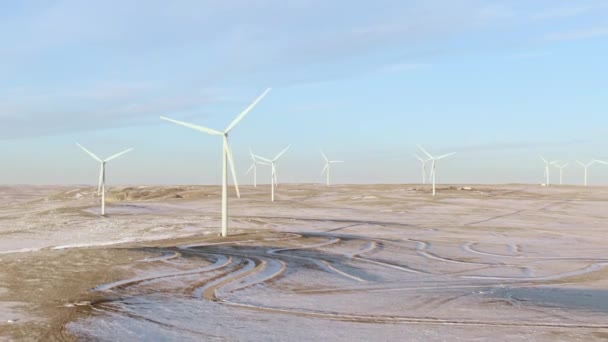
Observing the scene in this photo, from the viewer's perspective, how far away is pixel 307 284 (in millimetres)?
24516

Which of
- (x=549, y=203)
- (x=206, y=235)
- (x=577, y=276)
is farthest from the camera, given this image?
(x=549, y=203)

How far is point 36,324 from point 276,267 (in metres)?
13.6

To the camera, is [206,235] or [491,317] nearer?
[491,317]

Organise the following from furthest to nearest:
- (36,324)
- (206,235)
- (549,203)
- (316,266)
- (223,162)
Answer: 1. (549,203)
2. (206,235)
3. (223,162)
4. (316,266)
5. (36,324)

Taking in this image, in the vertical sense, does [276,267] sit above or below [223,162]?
below

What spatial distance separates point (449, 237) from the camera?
45500 millimetres

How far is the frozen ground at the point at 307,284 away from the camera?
632 inches

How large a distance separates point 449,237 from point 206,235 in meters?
15.8

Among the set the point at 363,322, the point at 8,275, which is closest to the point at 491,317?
the point at 363,322

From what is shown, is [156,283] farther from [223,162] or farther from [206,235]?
[206,235]

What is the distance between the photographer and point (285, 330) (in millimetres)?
16031

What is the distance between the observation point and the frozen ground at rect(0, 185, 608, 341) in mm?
16047

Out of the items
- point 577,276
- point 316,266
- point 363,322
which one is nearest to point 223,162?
point 316,266

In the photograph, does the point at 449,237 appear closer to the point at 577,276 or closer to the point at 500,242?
the point at 500,242
